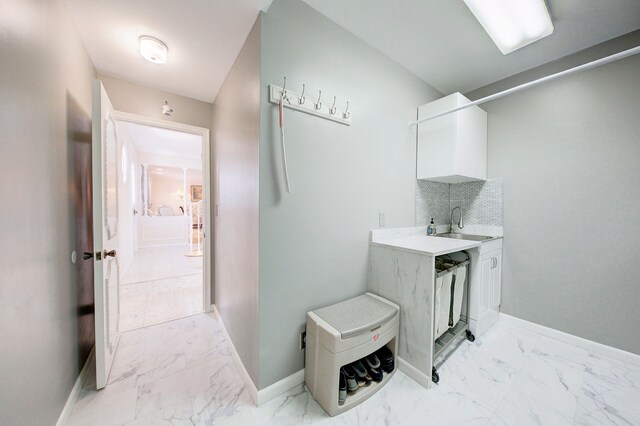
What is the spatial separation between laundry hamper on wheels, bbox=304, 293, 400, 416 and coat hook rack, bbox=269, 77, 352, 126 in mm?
1330

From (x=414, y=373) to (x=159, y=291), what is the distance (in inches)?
129

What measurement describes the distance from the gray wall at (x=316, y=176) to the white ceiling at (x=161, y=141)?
9.84 feet

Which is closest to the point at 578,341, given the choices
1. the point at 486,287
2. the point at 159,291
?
the point at 486,287

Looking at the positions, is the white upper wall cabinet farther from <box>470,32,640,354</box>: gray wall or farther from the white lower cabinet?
the white lower cabinet

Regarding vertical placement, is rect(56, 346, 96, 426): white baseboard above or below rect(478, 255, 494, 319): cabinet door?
below

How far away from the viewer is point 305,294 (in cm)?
146

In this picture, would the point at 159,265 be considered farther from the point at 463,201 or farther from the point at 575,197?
the point at 575,197

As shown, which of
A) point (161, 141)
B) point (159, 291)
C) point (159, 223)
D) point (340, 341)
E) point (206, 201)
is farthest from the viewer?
point (159, 223)

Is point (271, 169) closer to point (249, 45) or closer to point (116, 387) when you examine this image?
point (249, 45)

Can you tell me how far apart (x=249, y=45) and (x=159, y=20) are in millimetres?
595

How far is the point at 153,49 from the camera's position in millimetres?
1584

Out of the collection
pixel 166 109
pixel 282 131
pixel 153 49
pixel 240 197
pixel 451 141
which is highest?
pixel 153 49

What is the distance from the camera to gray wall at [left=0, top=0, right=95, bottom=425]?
0.81 metres

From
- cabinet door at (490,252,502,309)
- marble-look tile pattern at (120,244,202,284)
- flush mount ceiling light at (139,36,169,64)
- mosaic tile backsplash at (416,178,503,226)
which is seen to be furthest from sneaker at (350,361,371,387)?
marble-look tile pattern at (120,244,202,284)
